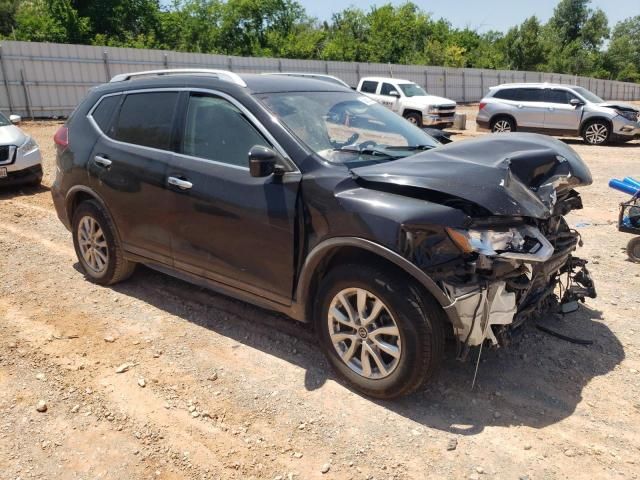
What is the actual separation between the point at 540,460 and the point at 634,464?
465 mm

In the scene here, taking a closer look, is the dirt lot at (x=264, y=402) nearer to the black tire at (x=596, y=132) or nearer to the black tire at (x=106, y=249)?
the black tire at (x=106, y=249)

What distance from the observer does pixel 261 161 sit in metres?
3.33

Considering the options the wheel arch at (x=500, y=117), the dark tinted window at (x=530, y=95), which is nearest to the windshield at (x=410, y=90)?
the wheel arch at (x=500, y=117)

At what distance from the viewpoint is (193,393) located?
3.49 m

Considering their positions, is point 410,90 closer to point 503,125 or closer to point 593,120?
point 503,125

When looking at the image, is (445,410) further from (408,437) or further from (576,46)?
(576,46)

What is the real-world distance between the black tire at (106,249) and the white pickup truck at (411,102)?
15.6m

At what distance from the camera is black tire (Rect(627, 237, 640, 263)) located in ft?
18.5

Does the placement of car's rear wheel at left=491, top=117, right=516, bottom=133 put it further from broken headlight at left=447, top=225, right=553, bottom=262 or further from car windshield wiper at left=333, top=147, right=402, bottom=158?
broken headlight at left=447, top=225, right=553, bottom=262

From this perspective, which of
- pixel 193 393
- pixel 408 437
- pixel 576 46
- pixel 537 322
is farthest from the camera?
pixel 576 46

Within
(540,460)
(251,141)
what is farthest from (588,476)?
(251,141)

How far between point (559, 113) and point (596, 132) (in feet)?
3.96

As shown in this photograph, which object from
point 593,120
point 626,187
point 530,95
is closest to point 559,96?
point 530,95

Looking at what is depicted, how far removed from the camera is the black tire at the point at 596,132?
16391 millimetres
